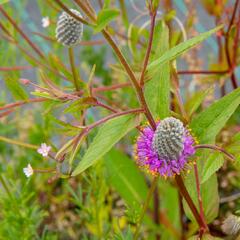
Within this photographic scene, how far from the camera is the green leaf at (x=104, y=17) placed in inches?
18.2

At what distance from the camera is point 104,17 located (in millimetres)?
467

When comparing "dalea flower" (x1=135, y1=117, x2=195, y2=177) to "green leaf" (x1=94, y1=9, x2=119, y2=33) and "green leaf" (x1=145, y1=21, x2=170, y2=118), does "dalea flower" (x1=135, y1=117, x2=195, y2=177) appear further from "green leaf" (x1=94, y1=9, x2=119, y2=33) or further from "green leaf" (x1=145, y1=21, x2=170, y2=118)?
"green leaf" (x1=94, y1=9, x2=119, y2=33)

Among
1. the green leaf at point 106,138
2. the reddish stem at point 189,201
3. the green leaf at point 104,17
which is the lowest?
the reddish stem at point 189,201

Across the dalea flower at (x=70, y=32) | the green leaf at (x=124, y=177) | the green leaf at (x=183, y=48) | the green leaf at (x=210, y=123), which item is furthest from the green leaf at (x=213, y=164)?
the green leaf at (x=124, y=177)

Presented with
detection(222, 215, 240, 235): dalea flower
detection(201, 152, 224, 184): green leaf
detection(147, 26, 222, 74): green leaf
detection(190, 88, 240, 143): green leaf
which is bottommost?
detection(222, 215, 240, 235): dalea flower

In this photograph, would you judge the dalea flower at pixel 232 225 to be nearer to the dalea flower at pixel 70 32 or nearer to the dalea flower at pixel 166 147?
the dalea flower at pixel 166 147

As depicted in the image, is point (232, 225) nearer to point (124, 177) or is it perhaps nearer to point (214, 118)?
point (214, 118)

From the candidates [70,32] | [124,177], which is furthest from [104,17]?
[124,177]

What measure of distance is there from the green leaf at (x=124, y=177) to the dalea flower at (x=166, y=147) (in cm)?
38

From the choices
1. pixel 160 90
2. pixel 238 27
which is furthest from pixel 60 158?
pixel 238 27

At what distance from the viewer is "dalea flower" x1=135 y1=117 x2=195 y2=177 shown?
554mm

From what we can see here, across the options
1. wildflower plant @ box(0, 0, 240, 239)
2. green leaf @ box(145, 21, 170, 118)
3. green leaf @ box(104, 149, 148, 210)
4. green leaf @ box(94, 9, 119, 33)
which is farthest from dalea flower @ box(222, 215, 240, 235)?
green leaf @ box(104, 149, 148, 210)

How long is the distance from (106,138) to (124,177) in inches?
19.0

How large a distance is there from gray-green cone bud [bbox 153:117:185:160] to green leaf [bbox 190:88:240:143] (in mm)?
42
